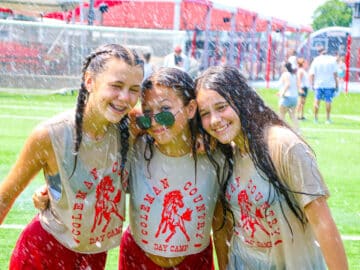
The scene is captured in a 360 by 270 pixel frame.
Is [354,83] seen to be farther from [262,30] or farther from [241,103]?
[241,103]

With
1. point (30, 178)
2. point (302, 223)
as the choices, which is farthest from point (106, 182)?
point (302, 223)

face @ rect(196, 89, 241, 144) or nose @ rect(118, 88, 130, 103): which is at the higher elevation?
nose @ rect(118, 88, 130, 103)

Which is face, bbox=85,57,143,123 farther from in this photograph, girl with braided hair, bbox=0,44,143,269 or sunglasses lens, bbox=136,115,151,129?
sunglasses lens, bbox=136,115,151,129

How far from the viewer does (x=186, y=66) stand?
17.7m

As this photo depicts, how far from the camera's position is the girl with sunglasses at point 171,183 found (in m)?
3.18

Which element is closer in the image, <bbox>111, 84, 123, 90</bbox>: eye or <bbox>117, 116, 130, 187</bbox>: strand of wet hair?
<bbox>111, 84, 123, 90</bbox>: eye

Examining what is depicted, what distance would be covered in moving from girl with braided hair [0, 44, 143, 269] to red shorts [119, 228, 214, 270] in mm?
105

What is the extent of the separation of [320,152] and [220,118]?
8.53 meters

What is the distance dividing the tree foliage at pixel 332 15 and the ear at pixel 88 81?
88.4 m

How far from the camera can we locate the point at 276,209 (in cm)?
301

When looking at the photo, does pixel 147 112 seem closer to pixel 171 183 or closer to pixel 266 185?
pixel 171 183

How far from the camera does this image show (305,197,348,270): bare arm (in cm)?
289

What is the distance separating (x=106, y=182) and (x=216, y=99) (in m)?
0.58

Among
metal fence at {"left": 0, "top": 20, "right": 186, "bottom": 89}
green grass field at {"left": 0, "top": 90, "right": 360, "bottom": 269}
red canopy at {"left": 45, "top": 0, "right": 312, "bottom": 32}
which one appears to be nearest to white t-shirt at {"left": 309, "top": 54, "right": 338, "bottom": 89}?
green grass field at {"left": 0, "top": 90, "right": 360, "bottom": 269}
